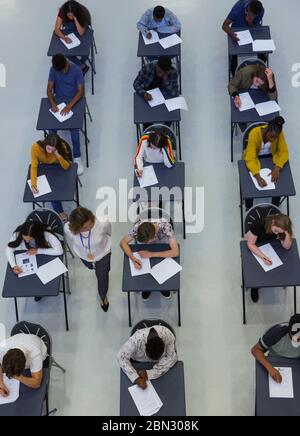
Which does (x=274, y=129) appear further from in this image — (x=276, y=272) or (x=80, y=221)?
(x=80, y=221)

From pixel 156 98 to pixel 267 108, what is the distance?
1.20 m

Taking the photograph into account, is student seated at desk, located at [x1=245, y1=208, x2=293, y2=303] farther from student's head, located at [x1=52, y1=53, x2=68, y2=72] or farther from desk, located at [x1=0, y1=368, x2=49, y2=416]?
student's head, located at [x1=52, y1=53, x2=68, y2=72]

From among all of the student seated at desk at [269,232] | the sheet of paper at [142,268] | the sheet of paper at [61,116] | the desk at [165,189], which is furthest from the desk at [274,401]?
the sheet of paper at [61,116]

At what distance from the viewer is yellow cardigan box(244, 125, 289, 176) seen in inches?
232

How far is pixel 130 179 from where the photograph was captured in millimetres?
6879

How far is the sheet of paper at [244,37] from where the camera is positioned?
7.16 meters

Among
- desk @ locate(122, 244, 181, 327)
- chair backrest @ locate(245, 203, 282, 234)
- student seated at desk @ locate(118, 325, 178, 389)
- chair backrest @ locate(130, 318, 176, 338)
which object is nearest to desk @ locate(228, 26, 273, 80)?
chair backrest @ locate(245, 203, 282, 234)

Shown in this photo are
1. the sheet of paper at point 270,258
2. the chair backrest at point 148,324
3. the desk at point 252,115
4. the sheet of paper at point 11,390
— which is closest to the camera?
the sheet of paper at point 11,390

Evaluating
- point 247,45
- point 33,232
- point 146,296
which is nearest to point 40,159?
point 33,232

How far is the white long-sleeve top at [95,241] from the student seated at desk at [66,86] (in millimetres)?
1606

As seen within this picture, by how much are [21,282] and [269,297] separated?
232 cm

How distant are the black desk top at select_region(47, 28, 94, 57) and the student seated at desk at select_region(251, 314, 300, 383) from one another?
A: 417 centimetres

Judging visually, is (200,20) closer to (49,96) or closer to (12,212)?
(49,96)

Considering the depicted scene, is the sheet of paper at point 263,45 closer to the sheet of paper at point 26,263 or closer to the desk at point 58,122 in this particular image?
the desk at point 58,122
